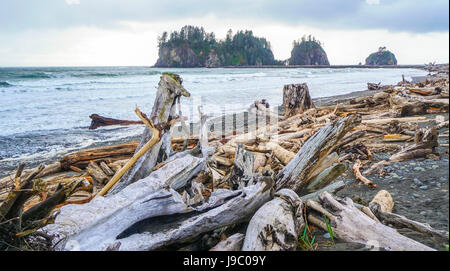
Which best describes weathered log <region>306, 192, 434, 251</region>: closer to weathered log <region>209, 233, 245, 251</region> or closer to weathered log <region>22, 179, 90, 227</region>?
weathered log <region>209, 233, 245, 251</region>

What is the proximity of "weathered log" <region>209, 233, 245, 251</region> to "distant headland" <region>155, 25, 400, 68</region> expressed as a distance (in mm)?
134871

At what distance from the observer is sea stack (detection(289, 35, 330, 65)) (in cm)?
14112

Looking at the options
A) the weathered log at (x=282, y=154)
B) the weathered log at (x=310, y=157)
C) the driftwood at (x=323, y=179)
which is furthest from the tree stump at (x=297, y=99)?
the weathered log at (x=310, y=157)

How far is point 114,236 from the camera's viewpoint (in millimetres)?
2023

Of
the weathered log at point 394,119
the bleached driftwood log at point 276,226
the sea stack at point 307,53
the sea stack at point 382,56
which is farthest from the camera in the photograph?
the sea stack at point 307,53

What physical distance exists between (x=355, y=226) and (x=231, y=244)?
0.99m

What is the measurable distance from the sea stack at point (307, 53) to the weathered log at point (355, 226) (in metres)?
146

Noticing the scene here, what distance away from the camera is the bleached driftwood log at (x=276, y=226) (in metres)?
2.03

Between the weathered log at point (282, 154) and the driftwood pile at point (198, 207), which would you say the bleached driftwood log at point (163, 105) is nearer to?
the driftwood pile at point (198, 207)

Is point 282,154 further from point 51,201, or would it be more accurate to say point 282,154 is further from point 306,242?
point 51,201

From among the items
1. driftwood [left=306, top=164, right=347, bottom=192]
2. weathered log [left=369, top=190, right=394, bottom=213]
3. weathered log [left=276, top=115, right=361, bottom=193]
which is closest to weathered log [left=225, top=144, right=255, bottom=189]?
weathered log [left=276, top=115, right=361, bottom=193]

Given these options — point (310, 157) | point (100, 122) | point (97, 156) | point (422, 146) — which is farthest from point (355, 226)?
point (97, 156)
